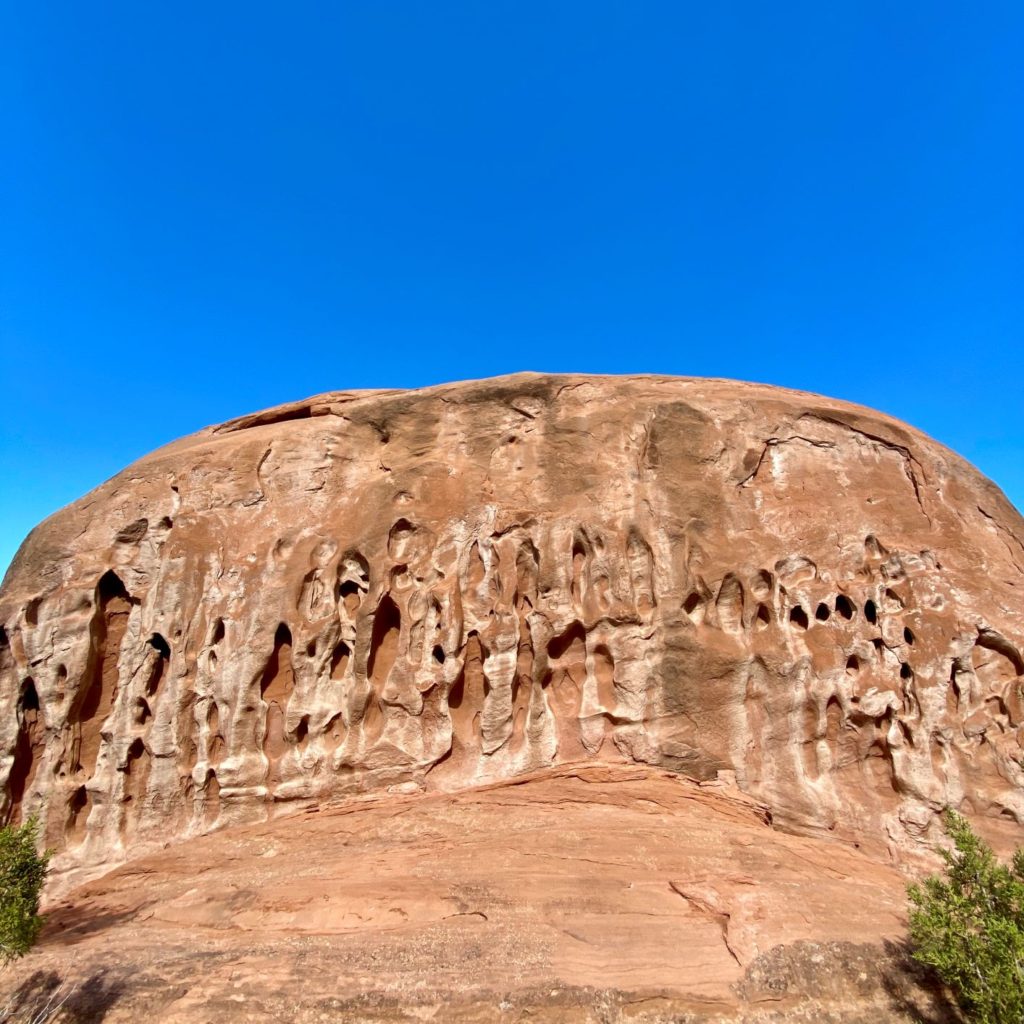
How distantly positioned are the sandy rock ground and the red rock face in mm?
746

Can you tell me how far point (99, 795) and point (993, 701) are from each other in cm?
1579

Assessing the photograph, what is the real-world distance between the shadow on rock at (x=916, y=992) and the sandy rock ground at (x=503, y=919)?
3 cm

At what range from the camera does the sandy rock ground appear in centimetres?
852

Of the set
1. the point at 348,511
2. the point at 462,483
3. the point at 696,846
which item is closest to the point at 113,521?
the point at 348,511

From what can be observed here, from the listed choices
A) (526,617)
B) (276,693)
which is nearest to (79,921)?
(276,693)

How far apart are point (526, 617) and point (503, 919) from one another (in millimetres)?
5107

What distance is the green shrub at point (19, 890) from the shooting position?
8383 millimetres

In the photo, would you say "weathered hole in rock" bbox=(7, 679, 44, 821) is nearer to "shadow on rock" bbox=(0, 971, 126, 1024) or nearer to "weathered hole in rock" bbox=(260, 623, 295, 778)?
"weathered hole in rock" bbox=(260, 623, 295, 778)

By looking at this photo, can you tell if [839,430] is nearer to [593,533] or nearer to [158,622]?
[593,533]

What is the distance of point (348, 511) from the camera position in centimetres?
1463

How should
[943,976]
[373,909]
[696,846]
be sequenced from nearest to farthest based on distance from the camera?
[943,976], [373,909], [696,846]

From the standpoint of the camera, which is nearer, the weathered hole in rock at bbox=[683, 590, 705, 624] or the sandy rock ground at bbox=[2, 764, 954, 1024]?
the sandy rock ground at bbox=[2, 764, 954, 1024]

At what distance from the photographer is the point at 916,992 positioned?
8.66 m

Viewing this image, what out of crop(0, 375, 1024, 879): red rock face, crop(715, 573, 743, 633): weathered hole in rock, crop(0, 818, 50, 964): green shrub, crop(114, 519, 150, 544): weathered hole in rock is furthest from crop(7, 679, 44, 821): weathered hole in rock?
crop(715, 573, 743, 633): weathered hole in rock
